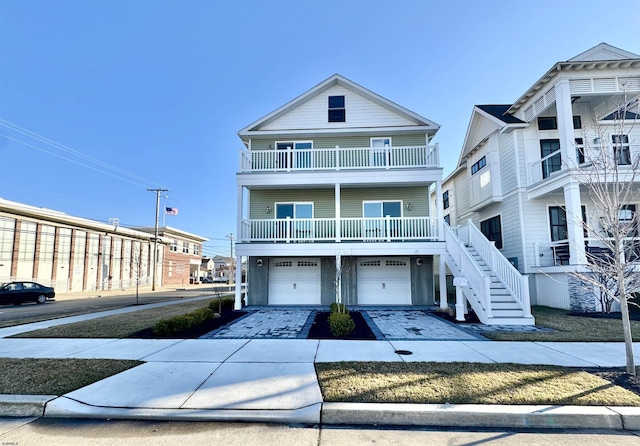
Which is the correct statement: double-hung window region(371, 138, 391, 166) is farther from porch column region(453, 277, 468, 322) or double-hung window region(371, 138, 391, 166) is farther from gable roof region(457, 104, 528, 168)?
porch column region(453, 277, 468, 322)

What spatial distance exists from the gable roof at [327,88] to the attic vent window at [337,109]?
670mm

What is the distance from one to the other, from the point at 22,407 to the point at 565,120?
17.1m

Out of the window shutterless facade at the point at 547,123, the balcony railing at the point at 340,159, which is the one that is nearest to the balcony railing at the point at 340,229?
the balcony railing at the point at 340,159

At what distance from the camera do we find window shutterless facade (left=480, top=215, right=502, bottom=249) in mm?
16125

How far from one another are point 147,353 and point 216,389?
2.84 m

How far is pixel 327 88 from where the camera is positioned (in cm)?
1552

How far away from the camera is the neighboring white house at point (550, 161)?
39.0ft

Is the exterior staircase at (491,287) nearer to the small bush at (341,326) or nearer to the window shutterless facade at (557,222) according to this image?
the small bush at (341,326)

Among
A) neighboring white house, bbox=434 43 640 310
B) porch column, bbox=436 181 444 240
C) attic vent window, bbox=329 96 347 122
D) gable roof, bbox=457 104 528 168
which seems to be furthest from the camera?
attic vent window, bbox=329 96 347 122

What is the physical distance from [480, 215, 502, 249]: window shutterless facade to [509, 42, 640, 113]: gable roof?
Answer: 6.89 metres

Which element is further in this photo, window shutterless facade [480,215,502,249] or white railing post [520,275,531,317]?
window shutterless facade [480,215,502,249]

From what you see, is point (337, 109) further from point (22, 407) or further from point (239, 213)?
point (22, 407)

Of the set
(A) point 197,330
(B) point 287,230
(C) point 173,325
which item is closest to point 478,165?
(B) point 287,230

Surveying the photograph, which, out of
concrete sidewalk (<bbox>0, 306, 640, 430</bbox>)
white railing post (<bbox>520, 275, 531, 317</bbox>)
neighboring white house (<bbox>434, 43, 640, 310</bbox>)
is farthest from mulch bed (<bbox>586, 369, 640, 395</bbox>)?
neighboring white house (<bbox>434, 43, 640, 310</bbox>)
